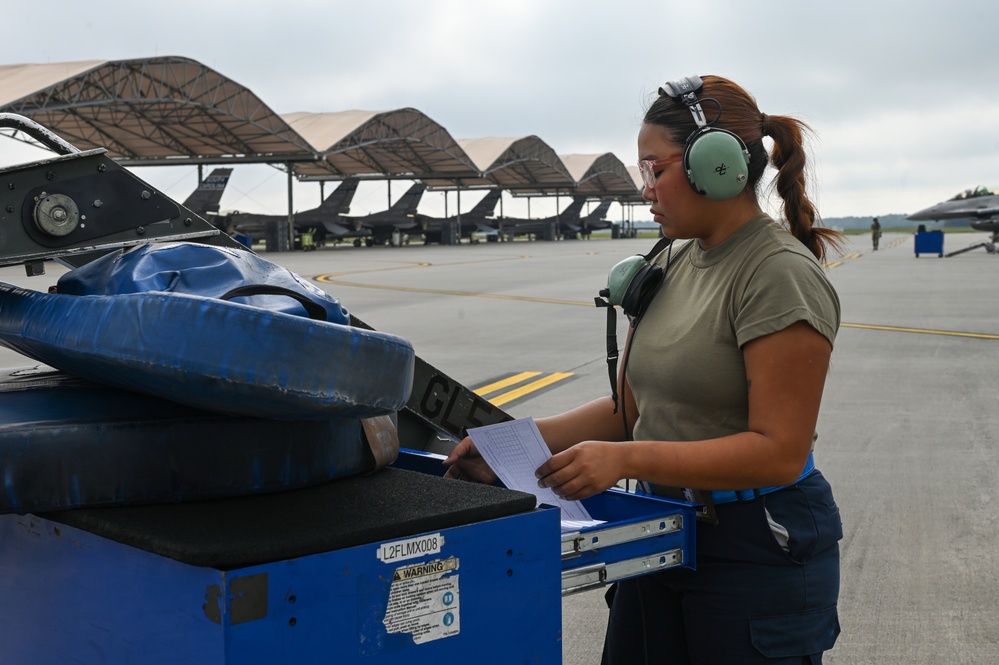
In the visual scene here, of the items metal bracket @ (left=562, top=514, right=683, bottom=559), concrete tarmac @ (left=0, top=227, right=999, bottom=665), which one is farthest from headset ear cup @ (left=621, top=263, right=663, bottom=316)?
concrete tarmac @ (left=0, top=227, right=999, bottom=665)

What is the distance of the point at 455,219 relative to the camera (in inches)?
2549

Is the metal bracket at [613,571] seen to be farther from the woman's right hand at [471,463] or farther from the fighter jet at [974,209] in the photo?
the fighter jet at [974,209]

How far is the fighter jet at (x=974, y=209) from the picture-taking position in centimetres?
3534

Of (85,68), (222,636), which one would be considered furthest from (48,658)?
(85,68)

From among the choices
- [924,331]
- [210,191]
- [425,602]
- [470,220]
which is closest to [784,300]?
[425,602]

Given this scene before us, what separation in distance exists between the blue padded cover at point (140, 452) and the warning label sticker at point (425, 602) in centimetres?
33

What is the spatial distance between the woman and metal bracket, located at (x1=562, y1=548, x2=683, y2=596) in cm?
13

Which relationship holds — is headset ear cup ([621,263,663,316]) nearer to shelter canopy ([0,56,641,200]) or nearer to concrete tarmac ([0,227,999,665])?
concrete tarmac ([0,227,999,665])

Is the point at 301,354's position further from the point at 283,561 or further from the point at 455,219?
the point at 455,219

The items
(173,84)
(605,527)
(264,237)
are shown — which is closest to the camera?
(605,527)

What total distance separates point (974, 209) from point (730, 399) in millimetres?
37874

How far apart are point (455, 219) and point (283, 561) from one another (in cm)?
6391

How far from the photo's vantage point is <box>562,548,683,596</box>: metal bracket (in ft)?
5.81

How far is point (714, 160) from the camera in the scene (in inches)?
78.1
